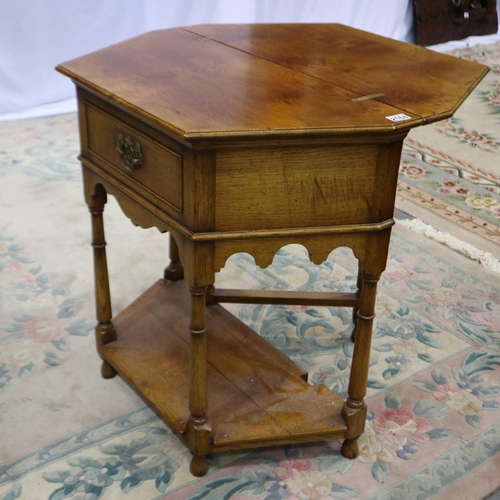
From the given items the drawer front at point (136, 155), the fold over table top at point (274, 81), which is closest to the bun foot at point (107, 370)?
the drawer front at point (136, 155)

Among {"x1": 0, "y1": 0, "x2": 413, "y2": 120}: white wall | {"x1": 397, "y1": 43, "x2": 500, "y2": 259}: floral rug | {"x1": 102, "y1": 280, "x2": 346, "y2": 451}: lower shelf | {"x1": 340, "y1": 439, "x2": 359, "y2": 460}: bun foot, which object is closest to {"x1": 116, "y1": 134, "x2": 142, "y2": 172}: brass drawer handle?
{"x1": 102, "y1": 280, "x2": 346, "y2": 451}: lower shelf

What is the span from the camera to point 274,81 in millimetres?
1565

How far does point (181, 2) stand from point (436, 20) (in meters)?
2.34

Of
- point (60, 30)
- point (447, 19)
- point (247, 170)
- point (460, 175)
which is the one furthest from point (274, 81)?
point (447, 19)

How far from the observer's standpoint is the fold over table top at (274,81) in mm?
1336

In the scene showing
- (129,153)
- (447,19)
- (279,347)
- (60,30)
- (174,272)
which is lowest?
(279,347)

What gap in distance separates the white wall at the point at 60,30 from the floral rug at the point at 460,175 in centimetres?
153

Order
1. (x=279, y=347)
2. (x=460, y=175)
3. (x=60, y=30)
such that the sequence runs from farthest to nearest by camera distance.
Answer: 1. (x=60, y=30)
2. (x=460, y=175)
3. (x=279, y=347)

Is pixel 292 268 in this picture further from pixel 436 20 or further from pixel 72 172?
pixel 436 20

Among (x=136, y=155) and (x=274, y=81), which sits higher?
(x=274, y=81)

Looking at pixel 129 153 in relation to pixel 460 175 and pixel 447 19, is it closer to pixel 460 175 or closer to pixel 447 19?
pixel 460 175

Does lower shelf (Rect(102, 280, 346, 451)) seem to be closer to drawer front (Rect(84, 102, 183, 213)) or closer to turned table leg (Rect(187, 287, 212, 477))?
turned table leg (Rect(187, 287, 212, 477))

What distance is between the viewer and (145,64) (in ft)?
5.43

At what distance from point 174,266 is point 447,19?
425cm
